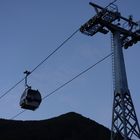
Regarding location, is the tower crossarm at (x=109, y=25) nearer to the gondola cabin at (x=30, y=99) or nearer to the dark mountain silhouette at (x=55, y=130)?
the gondola cabin at (x=30, y=99)

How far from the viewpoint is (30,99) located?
23641 mm

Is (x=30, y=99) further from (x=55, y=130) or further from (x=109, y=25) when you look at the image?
(x=55, y=130)

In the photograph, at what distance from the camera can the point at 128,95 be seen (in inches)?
845

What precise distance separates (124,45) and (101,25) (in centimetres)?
200

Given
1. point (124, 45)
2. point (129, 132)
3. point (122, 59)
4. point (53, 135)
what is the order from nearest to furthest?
point (129, 132)
point (122, 59)
point (124, 45)
point (53, 135)

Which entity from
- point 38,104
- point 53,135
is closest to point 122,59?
point 38,104

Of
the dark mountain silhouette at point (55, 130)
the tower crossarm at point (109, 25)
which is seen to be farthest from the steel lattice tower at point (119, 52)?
the dark mountain silhouette at point (55, 130)

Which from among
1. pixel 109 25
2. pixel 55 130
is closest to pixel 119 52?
pixel 109 25

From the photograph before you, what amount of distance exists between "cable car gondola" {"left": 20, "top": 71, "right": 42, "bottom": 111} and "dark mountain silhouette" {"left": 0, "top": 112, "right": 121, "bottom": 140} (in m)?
51.2

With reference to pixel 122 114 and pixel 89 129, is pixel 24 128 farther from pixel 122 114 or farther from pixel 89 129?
pixel 122 114

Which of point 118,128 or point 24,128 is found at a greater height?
point 24,128

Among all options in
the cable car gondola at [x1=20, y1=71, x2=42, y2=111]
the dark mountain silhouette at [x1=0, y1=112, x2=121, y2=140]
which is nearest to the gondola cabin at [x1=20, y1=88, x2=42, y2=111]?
the cable car gondola at [x1=20, y1=71, x2=42, y2=111]

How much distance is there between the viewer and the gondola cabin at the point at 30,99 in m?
23.6

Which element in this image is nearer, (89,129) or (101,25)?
(101,25)
